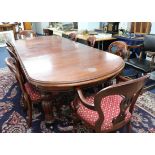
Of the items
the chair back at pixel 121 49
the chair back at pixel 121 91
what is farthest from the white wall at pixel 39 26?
the chair back at pixel 121 91

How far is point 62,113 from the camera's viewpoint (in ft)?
6.49

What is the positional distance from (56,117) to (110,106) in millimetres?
823

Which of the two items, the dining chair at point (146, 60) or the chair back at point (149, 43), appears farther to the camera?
the chair back at point (149, 43)

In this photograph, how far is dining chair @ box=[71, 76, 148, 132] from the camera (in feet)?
3.10

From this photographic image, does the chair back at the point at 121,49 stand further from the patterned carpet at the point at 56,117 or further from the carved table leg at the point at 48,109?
the carved table leg at the point at 48,109

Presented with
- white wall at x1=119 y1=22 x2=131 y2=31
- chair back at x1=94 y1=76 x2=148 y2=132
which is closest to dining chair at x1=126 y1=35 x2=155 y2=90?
chair back at x1=94 y1=76 x2=148 y2=132

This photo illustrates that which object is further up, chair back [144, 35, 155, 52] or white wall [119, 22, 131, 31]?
white wall [119, 22, 131, 31]

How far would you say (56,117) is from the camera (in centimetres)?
191

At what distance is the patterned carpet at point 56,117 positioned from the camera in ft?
5.65

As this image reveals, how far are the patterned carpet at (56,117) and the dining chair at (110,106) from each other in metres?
0.43

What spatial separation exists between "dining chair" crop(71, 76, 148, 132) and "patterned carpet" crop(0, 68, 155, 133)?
17.1 inches

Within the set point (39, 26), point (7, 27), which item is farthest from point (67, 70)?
point (39, 26)

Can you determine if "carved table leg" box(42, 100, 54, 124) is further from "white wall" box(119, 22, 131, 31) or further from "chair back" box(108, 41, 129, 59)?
"white wall" box(119, 22, 131, 31)

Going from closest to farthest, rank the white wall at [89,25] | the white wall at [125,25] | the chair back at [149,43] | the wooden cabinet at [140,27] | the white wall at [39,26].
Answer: the chair back at [149,43] → the wooden cabinet at [140,27] → the white wall at [125,25] → the white wall at [89,25] → the white wall at [39,26]
